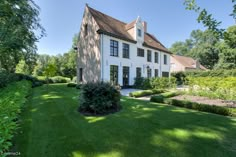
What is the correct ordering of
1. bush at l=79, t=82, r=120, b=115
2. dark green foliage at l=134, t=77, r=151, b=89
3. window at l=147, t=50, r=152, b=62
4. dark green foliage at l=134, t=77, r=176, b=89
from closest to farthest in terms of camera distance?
bush at l=79, t=82, r=120, b=115 < dark green foliage at l=134, t=77, r=176, b=89 < dark green foliage at l=134, t=77, r=151, b=89 < window at l=147, t=50, r=152, b=62

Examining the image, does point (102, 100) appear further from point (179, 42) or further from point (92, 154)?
point (179, 42)

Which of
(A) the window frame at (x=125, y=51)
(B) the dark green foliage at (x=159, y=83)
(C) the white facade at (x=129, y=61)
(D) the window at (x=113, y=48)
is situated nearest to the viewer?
(C) the white facade at (x=129, y=61)

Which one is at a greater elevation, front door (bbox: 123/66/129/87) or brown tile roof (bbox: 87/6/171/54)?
brown tile roof (bbox: 87/6/171/54)

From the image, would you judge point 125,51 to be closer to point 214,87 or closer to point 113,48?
point 113,48

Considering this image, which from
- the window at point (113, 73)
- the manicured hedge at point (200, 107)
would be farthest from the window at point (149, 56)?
the manicured hedge at point (200, 107)

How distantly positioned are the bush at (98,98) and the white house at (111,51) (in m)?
8.46

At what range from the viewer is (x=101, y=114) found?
230 inches

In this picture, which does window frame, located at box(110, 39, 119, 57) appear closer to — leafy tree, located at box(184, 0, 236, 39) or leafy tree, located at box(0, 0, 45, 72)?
leafy tree, located at box(0, 0, 45, 72)

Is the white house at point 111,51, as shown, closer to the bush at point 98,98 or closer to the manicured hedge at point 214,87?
the manicured hedge at point 214,87

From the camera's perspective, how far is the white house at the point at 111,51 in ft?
49.9

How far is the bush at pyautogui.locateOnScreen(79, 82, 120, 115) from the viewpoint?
5.93 meters

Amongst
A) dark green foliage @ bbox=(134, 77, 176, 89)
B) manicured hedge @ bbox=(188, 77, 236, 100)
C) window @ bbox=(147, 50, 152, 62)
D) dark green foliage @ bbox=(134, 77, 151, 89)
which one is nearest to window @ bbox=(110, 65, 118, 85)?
dark green foliage @ bbox=(134, 77, 151, 89)

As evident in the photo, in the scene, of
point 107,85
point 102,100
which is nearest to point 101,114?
point 102,100

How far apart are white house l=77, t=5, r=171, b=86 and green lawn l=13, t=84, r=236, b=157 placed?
32.2ft
